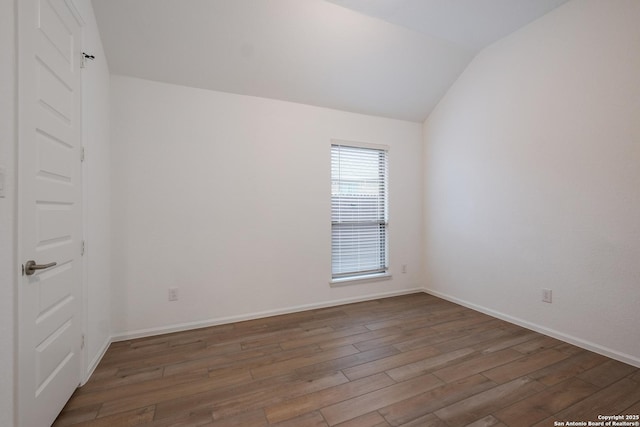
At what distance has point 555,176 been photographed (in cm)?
265

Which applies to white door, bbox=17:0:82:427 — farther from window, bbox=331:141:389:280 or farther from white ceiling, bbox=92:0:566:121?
window, bbox=331:141:389:280

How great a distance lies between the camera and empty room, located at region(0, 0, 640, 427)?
1.59 meters

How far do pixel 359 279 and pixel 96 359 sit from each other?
2837mm

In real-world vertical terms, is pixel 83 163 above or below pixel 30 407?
above

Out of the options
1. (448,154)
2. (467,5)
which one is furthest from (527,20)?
(448,154)

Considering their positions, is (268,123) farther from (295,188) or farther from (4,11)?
(4,11)

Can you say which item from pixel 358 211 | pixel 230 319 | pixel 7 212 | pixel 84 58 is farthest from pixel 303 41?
pixel 230 319

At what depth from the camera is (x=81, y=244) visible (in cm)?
190

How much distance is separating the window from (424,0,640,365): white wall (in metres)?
0.96

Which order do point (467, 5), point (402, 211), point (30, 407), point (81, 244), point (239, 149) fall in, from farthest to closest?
1. point (402, 211)
2. point (239, 149)
3. point (467, 5)
4. point (81, 244)
5. point (30, 407)

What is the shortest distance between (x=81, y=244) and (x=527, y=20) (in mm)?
4516

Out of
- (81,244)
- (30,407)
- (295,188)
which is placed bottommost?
(30,407)

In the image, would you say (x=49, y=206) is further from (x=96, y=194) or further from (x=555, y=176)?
(x=555, y=176)

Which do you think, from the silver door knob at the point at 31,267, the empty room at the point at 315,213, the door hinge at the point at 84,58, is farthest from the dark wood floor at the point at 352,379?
the door hinge at the point at 84,58
